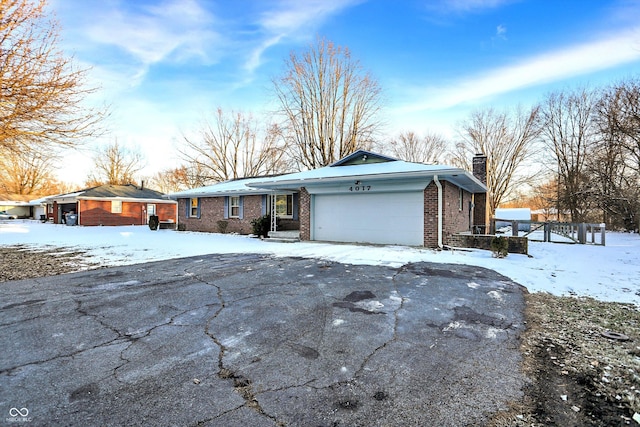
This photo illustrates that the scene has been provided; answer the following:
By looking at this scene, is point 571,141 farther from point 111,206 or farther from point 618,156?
point 111,206

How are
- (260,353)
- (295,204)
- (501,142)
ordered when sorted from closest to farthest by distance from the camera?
1. (260,353)
2. (295,204)
3. (501,142)

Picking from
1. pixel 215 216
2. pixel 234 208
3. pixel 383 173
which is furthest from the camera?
pixel 215 216

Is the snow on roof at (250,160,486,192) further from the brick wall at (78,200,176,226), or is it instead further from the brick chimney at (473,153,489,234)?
the brick wall at (78,200,176,226)

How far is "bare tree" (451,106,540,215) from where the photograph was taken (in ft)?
90.8

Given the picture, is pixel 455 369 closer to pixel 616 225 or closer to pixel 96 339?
pixel 96 339

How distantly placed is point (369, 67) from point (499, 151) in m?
15.1

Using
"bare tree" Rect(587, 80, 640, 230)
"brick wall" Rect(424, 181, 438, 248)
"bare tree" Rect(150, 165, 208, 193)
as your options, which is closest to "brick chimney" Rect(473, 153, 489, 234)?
"brick wall" Rect(424, 181, 438, 248)

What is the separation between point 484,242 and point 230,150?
97.2 feet

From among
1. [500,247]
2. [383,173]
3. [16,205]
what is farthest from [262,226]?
[16,205]

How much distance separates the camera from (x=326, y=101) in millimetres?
25688

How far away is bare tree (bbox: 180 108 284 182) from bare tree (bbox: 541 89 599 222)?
25333 millimetres

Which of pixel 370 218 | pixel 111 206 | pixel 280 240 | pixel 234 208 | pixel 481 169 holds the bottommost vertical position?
pixel 280 240

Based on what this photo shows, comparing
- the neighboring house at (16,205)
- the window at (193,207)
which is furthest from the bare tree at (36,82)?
the neighboring house at (16,205)

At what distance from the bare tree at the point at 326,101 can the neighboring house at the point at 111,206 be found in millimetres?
12945
